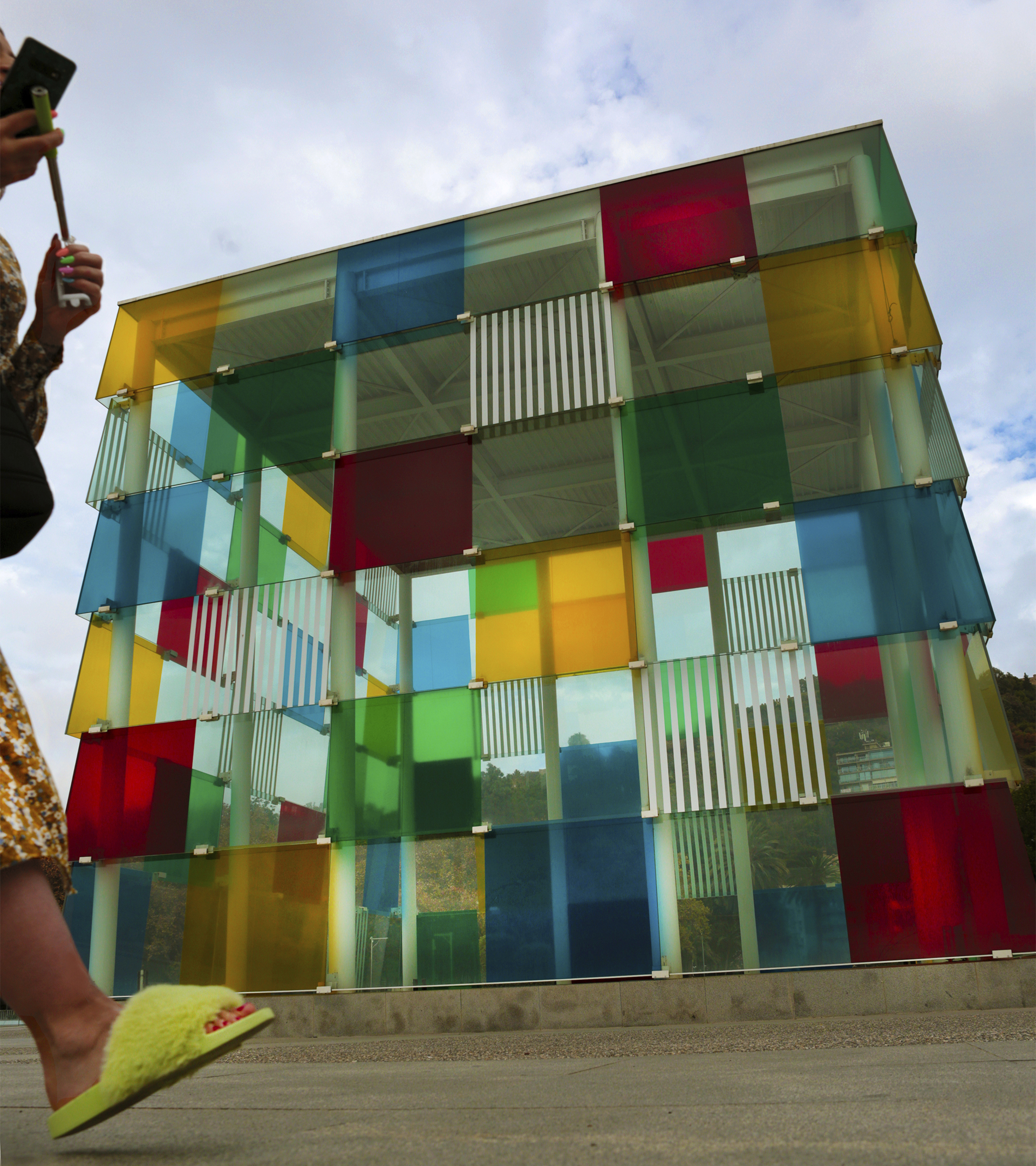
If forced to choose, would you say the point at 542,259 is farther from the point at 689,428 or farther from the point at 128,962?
the point at 128,962

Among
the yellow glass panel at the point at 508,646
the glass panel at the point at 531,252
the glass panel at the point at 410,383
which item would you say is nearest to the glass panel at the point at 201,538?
the glass panel at the point at 410,383

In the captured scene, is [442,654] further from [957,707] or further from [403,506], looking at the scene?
[957,707]

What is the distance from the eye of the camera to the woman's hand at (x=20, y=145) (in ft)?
5.83

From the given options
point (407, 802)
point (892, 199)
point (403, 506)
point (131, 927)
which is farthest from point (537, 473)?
point (131, 927)

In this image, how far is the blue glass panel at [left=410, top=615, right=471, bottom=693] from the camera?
32.1 feet

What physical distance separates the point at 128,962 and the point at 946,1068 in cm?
918

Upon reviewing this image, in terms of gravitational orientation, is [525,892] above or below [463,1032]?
above

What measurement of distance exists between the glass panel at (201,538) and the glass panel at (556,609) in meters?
2.19

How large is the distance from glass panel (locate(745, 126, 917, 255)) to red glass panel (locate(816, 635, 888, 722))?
4.59 meters

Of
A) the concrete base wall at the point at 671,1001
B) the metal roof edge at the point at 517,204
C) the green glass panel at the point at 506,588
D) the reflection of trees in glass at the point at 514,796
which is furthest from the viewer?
the metal roof edge at the point at 517,204

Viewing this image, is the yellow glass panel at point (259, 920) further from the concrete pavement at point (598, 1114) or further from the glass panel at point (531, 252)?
the glass panel at point (531, 252)

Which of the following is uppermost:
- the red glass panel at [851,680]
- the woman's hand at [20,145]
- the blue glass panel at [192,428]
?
the blue glass panel at [192,428]

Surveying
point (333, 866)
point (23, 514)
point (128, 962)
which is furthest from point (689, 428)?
point (23, 514)

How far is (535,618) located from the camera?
9750 millimetres
